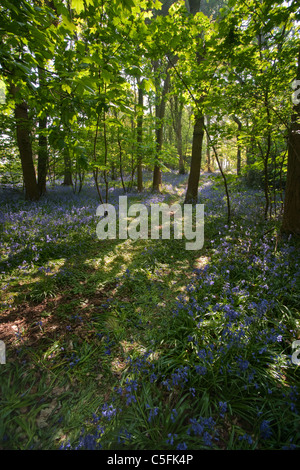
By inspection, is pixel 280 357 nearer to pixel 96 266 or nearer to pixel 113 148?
pixel 96 266

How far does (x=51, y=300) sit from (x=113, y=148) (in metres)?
9.48

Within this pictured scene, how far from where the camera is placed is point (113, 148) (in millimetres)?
10844

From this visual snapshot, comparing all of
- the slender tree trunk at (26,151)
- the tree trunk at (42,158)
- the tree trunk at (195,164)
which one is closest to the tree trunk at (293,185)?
the tree trunk at (195,164)

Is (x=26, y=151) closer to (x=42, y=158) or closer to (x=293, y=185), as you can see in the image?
(x=42, y=158)

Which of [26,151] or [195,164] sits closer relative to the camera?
[26,151]

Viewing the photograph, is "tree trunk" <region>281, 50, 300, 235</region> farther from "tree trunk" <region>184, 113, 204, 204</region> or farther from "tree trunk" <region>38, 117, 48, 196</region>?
"tree trunk" <region>38, 117, 48, 196</region>

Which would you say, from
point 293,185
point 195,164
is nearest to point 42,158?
point 195,164

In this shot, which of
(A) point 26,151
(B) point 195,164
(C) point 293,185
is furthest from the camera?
(B) point 195,164

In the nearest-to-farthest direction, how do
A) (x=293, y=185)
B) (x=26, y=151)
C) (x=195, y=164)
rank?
(x=293, y=185) → (x=26, y=151) → (x=195, y=164)

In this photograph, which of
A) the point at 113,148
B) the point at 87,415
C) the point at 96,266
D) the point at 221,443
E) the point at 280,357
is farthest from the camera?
the point at 113,148

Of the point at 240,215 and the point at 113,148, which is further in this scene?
the point at 113,148
